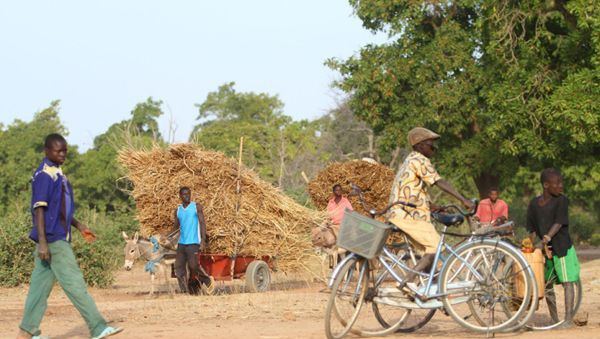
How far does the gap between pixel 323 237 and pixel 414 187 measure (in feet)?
23.9

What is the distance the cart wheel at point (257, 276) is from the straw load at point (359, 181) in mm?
3601

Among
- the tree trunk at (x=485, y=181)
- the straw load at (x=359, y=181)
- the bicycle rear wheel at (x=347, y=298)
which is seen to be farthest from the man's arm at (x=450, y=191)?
the tree trunk at (x=485, y=181)

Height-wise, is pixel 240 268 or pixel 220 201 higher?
pixel 220 201

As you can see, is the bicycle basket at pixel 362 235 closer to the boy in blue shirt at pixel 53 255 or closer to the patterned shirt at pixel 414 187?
the patterned shirt at pixel 414 187

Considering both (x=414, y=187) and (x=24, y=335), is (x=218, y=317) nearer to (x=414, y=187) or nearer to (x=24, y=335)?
(x=24, y=335)

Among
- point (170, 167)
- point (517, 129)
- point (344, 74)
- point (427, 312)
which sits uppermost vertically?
point (344, 74)

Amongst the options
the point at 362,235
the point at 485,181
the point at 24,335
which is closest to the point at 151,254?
the point at 24,335

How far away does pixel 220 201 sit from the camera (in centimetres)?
1639

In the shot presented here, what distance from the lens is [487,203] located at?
17500mm

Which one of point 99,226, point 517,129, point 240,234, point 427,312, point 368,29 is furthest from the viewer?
point 368,29

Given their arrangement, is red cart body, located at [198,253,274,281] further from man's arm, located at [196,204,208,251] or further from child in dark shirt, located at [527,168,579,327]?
child in dark shirt, located at [527,168,579,327]

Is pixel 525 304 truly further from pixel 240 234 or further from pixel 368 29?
pixel 368 29

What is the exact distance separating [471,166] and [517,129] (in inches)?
142

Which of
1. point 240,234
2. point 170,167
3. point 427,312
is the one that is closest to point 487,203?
point 240,234
